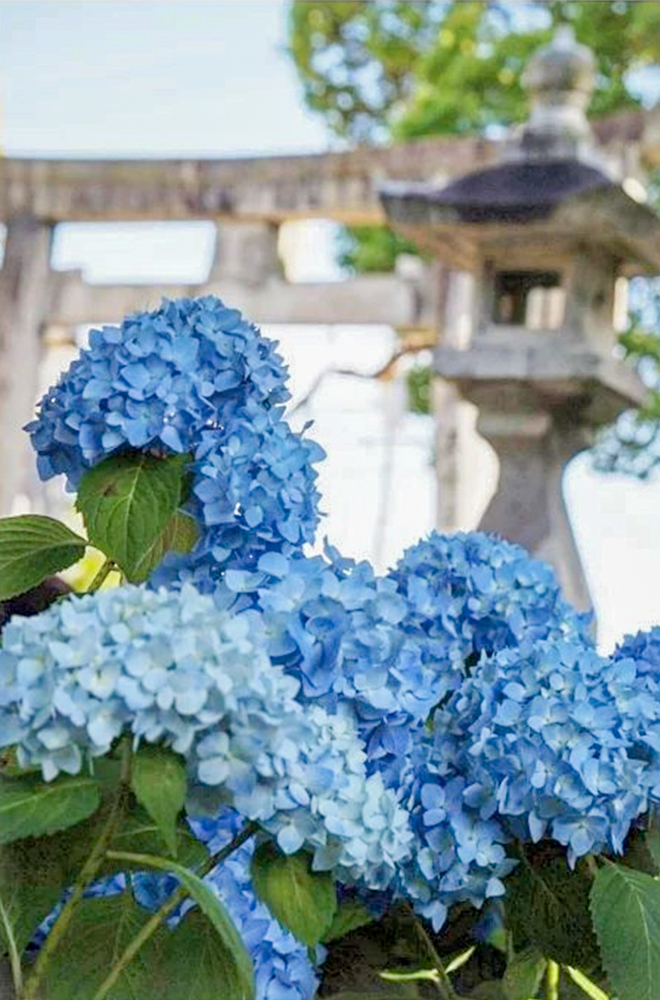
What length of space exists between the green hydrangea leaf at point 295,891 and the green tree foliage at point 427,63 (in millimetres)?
5900

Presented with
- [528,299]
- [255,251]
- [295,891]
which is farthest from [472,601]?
[255,251]

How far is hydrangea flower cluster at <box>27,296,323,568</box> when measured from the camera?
0.75 meters

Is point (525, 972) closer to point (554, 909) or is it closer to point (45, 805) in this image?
point (554, 909)

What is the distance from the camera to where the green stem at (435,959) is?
2.60ft

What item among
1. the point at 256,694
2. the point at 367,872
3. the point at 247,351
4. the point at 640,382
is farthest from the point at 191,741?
the point at 640,382

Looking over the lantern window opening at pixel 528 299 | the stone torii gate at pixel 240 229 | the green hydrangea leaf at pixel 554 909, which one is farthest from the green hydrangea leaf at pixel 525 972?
the stone torii gate at pixel 240 229

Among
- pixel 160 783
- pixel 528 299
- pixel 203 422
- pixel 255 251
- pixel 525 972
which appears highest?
pixel 255 251

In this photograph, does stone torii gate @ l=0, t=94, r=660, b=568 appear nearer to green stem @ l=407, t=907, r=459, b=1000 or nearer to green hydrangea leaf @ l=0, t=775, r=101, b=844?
green stem @ l=407, t=907, r=459, b=1000

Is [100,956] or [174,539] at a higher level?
[174,539]

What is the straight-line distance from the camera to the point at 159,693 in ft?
1.90

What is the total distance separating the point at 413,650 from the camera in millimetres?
776

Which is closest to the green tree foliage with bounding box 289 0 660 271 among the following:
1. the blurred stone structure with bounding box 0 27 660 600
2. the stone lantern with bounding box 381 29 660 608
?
the blurred stone structure with bounding box 0 27 660 600

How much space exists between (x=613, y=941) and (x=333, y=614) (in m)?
0.16

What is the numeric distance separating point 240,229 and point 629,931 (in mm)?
5556
